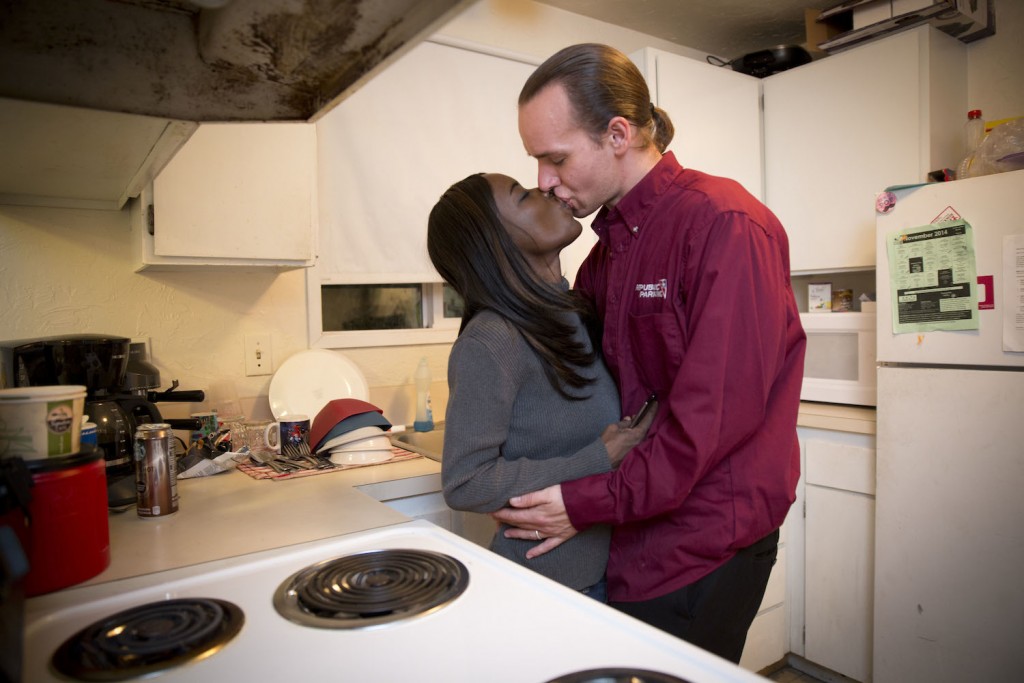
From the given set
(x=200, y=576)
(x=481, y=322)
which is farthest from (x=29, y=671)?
(x=481, y=322)

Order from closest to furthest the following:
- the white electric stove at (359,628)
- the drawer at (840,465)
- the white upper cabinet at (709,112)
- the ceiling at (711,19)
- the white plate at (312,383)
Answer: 1. the white electric stove at (359,628)
2. the white plate at (312,383)
3. the drawer at (840,465)
4. the white upper cabinet at (709,112)
5. the ceiling at (711,19)

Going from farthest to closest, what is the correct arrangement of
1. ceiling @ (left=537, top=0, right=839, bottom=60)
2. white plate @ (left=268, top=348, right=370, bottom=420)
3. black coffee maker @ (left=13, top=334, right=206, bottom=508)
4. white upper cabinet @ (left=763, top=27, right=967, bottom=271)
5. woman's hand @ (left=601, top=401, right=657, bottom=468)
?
ceiling @ (left=537, top=0, right=839, bottom=60) < white upper cabinet @ (left=763, top=27, right=967, bottom=271) < white plate @ (left=268, top=348, right=370, bottom=420) < black coffee maker @ (left=13, top=334, right=206, bottom=508) < woman's hand @ (left=601, top=401, right=657, bottom=468)

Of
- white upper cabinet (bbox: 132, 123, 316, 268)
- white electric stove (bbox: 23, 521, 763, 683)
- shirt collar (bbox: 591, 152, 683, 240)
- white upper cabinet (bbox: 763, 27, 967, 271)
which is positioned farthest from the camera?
white upper cabinet (bbox: 763, 27, 967, 271)

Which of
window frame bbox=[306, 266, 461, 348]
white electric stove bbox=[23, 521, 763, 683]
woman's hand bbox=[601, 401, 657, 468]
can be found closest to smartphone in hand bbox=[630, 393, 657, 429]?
woman's hand bbox=[601, 401, 657, 468]

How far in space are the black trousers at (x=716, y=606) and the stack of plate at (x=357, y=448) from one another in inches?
31.4

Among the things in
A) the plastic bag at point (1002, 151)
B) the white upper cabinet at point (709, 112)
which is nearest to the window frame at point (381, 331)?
the white upper cabinet at point (709, 112)

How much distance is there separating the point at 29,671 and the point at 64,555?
0.94 feet

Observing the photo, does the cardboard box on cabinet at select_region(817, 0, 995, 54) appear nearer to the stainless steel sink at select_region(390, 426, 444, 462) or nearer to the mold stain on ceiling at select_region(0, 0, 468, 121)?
the stainless steel sink at select_region(390, 426, 444, 462)

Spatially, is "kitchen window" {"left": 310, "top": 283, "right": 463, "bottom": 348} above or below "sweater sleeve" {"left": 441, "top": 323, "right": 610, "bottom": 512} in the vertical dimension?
above

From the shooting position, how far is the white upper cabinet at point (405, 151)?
229 centimetres

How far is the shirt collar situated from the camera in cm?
130

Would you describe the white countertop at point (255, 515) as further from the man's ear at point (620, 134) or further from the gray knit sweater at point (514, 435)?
the man's ear at point (620, 134)

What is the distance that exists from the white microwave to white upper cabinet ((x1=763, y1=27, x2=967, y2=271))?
321mm

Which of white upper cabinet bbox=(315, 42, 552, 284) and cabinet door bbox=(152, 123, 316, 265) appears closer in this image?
cabinet door bbox=(152, 123, 316, 265)
